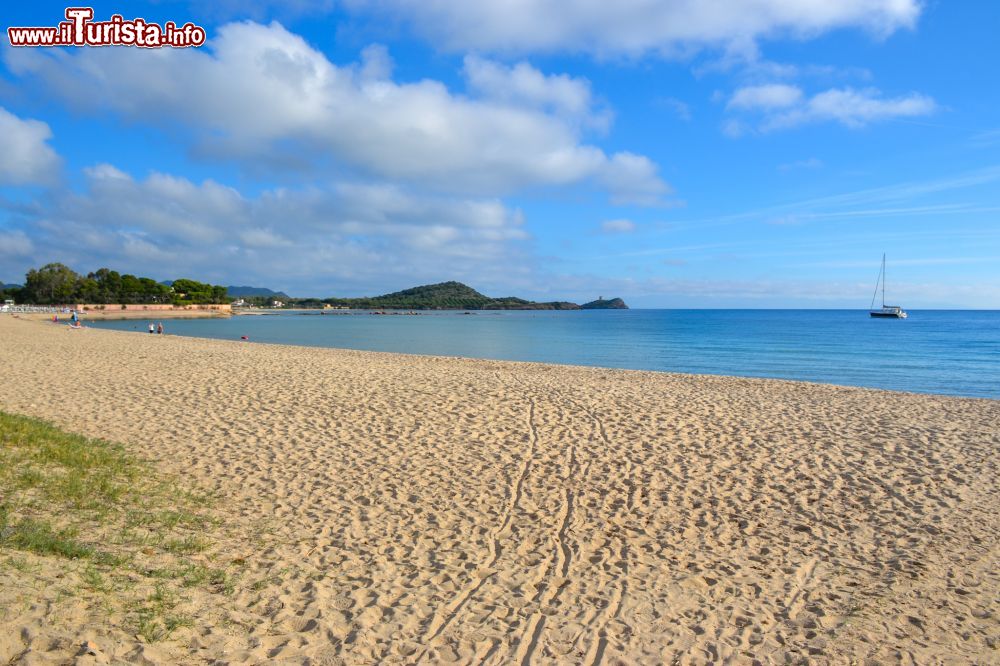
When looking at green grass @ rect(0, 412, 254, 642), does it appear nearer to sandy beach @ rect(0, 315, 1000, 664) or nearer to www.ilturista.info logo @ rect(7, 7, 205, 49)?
sandy beach @ rect(0, 315, 1000, 664)

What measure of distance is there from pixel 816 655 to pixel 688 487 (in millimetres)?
3479

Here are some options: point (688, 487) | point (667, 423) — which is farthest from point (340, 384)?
point (688, 487)

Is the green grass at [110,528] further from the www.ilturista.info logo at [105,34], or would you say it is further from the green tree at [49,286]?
the green tree at [49,286]

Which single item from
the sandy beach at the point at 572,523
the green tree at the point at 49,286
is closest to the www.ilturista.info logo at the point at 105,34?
the sandy beach at the point at 572,523

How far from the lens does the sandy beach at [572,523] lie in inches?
176

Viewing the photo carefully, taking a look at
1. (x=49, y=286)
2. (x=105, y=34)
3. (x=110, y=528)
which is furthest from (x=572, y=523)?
(x=49, y=286)

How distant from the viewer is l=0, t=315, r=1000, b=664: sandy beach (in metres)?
4.47

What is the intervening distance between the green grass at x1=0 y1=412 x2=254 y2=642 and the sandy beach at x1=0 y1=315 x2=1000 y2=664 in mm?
315

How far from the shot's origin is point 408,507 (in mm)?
7160

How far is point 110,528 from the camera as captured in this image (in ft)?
18.4

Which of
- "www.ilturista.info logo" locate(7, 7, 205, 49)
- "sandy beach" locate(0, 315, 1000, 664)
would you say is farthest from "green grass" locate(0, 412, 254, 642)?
"www.ilturista.info logo" locate(7, 7, 205, 49)

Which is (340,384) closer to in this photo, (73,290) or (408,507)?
(408,507)

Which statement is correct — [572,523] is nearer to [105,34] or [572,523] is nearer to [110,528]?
[110,528]

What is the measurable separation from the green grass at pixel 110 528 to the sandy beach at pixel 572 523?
32 centimetres
